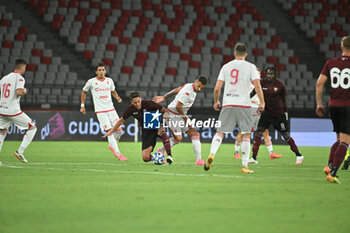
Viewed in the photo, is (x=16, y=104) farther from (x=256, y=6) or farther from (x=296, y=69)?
(x=256, y=6)

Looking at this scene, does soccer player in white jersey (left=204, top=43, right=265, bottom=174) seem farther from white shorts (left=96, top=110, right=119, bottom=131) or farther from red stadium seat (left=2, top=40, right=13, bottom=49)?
red stadium seat (left=2, top=40, right=13, bottom=49)

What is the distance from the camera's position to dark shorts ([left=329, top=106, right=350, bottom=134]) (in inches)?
343

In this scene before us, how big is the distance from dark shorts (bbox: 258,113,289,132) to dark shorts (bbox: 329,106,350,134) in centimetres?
483

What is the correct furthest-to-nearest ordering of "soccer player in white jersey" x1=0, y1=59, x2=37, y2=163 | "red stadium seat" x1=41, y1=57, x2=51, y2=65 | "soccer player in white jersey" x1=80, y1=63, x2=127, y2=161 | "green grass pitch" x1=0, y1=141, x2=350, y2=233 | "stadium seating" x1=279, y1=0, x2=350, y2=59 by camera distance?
"stadium seating" x1=279, y1=0, x2=350, y2=59, "red stadium seat" x1=41, y1=57, x2=51, y2=65, "soccer player in white jersey" x1=80, y1=63, x2=127, y2=161, "soccer player in white jersey" x1=0, y1=59, x2=37, y2=163, "green grass pitch" x1=0, y1=141, x2=350, y2=233

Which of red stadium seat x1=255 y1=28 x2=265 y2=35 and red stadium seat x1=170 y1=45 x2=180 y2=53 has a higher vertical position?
red stadium seat x1=255 y1=28 x2=265 y2=35

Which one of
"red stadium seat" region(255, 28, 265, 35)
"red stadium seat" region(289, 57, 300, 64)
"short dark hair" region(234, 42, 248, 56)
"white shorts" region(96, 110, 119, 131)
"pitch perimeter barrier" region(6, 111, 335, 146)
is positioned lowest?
"pitch perimeter barrier" region(6, 111, 335, 146)

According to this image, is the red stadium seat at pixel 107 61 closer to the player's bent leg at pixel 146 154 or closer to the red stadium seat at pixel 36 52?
the red stadium seat at pixel 36 52

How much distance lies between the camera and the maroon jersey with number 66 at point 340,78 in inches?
346

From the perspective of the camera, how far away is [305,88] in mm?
28453

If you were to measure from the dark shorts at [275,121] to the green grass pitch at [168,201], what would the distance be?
9.78ft

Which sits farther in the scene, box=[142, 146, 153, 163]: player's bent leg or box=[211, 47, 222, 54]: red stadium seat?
box=[211, 47, 222, 54]: red stadium seat

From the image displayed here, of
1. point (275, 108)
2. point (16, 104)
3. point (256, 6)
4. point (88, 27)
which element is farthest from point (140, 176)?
point (256, 6)

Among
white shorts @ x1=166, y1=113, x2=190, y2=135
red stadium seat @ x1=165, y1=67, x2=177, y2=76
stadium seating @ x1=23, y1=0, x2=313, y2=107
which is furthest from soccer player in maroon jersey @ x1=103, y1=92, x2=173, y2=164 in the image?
red stadium seat @ x1=165, y1=67, x2=177, y2=76

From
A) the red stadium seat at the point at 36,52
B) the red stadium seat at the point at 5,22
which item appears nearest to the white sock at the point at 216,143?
the red stadium seat at the point at 36,52
